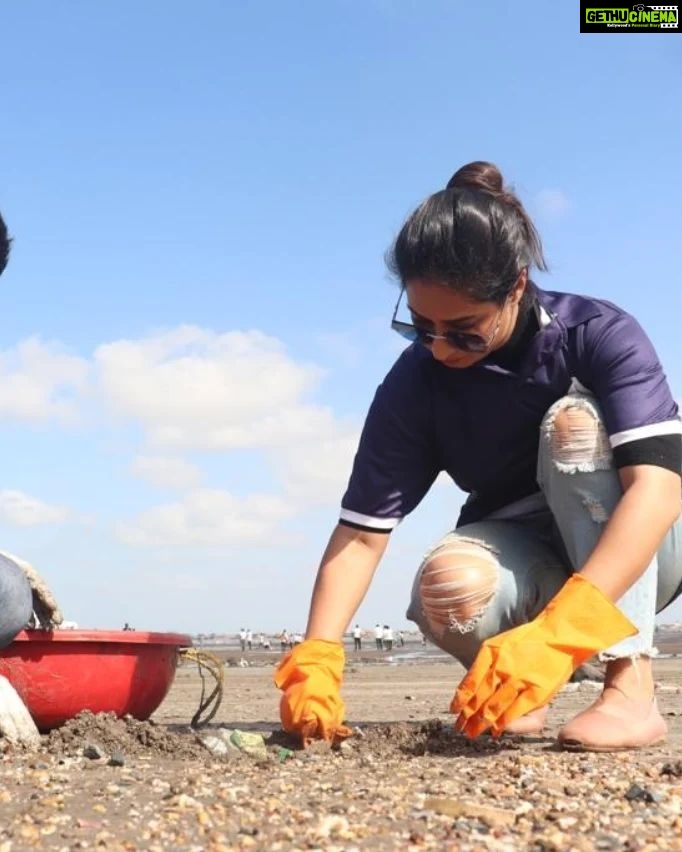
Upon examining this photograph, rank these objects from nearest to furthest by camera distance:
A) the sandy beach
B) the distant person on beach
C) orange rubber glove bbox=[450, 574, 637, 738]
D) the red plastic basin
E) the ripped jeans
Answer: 1. the sandy beach
2. orange rubber glove bbox=[450, 574, 637, 738]
3. the distant person on beach
4. the ripped jeans
5. the red plastic basin

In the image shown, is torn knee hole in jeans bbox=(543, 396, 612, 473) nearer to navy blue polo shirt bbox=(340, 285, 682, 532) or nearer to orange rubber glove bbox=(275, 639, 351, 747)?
navy blue polo shirt bbox=(340, 285, 682, 532)

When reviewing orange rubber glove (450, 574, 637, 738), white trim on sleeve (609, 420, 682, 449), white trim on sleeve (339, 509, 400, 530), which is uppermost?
white trim on sleeve (609, 420, 682, 449)

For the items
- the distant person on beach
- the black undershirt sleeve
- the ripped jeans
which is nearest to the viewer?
the distant person on beach

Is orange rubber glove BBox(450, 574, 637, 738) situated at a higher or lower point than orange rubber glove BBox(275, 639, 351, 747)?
higher

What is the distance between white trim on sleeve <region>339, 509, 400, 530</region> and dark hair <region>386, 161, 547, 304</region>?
0.80 metres

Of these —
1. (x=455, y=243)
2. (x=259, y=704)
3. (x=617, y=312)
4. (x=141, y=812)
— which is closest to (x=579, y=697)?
(x=259, y=704)

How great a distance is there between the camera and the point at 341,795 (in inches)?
93.5

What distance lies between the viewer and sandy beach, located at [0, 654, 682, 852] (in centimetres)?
203

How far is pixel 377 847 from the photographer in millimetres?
1958

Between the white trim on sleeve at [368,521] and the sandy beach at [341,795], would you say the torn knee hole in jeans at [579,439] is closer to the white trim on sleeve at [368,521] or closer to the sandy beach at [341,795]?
the white trim on sleeve at [368,521]

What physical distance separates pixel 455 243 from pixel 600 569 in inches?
38.4

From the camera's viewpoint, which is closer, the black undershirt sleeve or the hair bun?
the black undershirt sleeve

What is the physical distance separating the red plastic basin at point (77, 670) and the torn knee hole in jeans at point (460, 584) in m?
1.09

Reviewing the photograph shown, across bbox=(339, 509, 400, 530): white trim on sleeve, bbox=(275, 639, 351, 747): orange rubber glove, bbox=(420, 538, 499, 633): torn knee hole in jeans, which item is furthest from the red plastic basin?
bbox=(420, 538, 499, 633): torn knee hole in jeans
